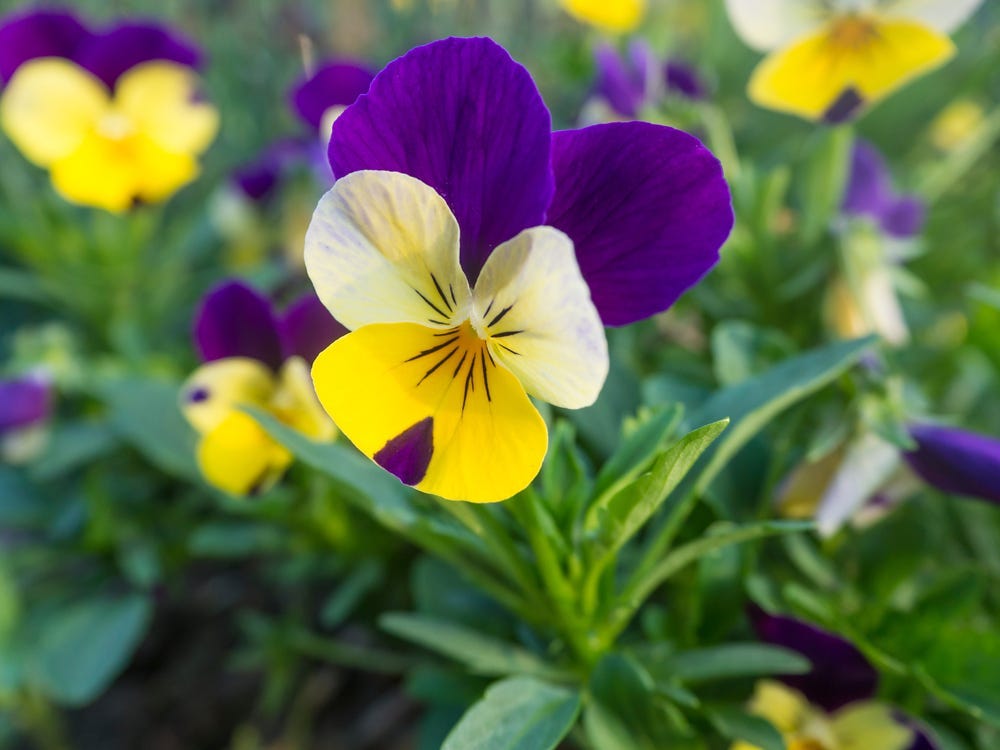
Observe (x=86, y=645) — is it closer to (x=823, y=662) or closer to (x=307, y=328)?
(x=307, y=328)

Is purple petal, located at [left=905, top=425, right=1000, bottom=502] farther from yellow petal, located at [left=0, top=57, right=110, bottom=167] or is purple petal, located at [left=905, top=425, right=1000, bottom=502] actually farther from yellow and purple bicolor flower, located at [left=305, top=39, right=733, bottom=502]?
yellow petal, located at [left=0, top=57, right=110, bottom=167]

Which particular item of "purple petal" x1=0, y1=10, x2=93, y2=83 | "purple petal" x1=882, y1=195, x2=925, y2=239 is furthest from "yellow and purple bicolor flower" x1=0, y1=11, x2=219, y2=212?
"purple petal" x1=882, y1=195, x2=925, y2=239

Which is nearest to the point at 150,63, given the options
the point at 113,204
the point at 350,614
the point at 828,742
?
the point at 113,204

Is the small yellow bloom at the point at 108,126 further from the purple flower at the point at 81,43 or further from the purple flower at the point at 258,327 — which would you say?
the purple flower at the point at 258,327

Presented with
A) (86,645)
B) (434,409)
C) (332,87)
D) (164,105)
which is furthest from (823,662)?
(164,105)

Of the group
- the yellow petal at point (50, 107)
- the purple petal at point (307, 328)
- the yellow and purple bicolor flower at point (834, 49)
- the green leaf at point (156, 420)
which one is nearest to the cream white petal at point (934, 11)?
the yellow and purple bicolor flower at point (834, 49)
